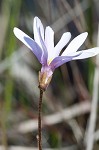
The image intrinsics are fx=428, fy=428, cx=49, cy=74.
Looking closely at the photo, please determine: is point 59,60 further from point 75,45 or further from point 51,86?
point 51,86

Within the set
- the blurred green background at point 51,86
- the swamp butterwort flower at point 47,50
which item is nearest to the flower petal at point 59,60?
the swamp butterwort flower at point 47,50

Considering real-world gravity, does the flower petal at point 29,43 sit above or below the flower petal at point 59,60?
above

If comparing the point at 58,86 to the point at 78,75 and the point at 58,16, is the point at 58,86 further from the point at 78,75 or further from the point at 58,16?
the point at 58,16

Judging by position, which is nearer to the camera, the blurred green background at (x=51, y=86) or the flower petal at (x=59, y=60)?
the flower petal at (x=59, y=60)

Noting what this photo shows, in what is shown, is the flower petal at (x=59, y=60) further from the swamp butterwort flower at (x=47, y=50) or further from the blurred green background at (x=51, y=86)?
the blurred green background at (x=51, y=86)

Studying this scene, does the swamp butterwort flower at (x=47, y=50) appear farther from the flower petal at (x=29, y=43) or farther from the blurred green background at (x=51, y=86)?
the blurred green background at (x=51, y=86)

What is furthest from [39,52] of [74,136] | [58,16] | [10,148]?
[58,16]

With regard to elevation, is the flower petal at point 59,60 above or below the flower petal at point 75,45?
below

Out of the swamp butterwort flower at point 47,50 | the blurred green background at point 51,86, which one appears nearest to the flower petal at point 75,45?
the swamp butterwort flower at point 47,50
